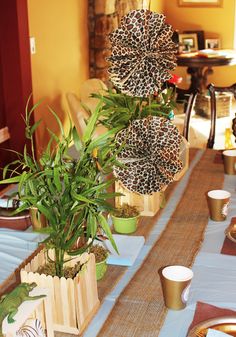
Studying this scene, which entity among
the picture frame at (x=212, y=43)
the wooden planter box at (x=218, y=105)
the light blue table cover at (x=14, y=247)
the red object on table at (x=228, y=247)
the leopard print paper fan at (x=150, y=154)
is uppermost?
the leopard print paper fan at (x=150, y=154)

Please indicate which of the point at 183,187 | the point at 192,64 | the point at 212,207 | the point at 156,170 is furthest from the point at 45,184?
the point at 192,64

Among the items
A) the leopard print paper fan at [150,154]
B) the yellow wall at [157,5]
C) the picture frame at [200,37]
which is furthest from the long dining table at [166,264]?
the picture frame at [200,37]

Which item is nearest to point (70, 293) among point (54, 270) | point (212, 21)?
point (54, 270)

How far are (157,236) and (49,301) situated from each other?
0.68 m

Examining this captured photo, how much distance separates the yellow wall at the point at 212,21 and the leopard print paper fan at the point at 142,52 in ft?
18.9

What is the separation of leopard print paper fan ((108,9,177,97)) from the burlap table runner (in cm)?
50

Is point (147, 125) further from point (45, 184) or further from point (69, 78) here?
point (69, 78)

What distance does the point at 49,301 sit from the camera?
1.17 metres

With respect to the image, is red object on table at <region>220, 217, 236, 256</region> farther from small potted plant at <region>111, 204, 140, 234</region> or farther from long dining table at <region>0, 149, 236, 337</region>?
small potted plant at <region>111, 204, 140, 234</region>

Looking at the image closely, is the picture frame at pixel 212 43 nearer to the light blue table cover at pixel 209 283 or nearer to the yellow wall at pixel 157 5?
the yellow wall at pixel 157 5

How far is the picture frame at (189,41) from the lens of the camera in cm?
675

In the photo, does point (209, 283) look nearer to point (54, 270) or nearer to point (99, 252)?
point (99, 252)

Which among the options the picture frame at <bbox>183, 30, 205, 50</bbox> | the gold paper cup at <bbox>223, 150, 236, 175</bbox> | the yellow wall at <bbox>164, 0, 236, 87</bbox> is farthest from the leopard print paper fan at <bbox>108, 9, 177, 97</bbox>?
the yellow wall at <bbox>164, 0, 236, 87</bbox>

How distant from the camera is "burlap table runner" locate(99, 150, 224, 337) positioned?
1.31 metres
